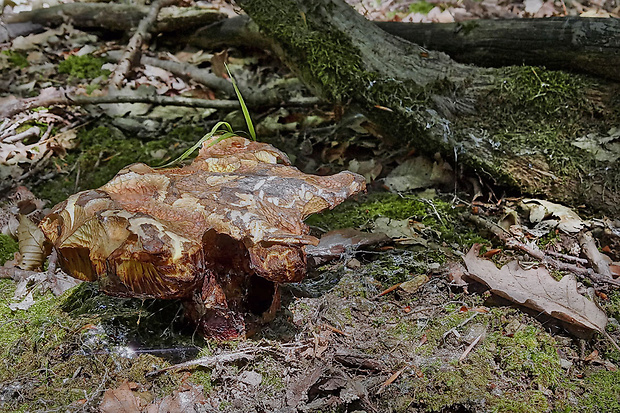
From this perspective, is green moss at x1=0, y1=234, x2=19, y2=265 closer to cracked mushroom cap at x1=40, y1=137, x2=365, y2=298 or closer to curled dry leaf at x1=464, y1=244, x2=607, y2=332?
cracked mushroom cap at x1=40, y1=137, x2=365, y2=298

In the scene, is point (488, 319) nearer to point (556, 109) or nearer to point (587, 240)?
point (587, 240)

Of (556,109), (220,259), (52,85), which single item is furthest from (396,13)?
(220,259)

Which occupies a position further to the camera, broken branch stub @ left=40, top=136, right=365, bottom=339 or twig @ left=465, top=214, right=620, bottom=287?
twig @ left=465, top=214, right=620, bottom=287

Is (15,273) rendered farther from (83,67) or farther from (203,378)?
(83,67)

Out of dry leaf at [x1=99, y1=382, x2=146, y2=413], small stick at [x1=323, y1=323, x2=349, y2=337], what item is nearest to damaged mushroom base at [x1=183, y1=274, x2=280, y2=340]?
small stick at [x1=323, y1=323, x2=349, y2=337]

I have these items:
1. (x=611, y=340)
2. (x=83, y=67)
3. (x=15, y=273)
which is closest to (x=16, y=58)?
(x=83, y=67)

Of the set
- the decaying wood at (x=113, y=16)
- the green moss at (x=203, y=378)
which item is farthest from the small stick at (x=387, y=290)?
the decaying wood at (x=113, y=16)

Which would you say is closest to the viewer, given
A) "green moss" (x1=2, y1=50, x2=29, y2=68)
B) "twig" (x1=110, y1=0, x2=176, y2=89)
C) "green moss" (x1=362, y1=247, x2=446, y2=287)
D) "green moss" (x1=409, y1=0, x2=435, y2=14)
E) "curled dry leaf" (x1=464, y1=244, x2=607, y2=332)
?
"curled dry leaf" (x1=464, y1=244, x2=607, y2=332)

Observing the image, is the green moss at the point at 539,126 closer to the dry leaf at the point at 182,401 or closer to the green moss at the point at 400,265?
the green moss at the point at 400,265
